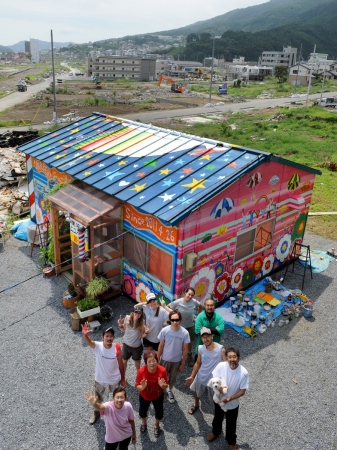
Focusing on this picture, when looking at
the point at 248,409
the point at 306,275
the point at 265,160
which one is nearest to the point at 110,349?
the point at 248,409

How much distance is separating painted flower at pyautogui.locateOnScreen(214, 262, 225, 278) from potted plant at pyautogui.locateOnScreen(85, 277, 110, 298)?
3.05 metres

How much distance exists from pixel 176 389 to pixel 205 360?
5.81 ft

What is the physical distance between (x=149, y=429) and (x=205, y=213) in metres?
4.98

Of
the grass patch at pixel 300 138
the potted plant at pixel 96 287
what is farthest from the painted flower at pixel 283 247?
the potted plant at pixel 96 287

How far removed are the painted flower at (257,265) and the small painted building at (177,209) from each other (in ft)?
0.14

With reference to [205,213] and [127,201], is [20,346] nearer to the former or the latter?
[127,201]

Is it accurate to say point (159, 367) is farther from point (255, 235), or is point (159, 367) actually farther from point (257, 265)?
point (257, 265)

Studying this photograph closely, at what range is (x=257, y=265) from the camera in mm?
12250

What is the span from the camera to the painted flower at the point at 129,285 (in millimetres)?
11193

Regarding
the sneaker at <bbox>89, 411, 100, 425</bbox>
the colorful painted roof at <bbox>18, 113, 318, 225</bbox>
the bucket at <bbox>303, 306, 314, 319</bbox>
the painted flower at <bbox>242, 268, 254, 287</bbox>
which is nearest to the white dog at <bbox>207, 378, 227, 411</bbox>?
the sneaker at <bbox>89, 411, 100, 425</bbox>

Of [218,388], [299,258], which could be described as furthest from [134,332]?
[299,258]

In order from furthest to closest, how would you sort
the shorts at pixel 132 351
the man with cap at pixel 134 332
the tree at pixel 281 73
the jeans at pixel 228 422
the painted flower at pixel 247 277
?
the tree at pixel 281 73 → the painted flower at pixel 247 277 → the shorts at pixel 132 351 → the man with cap at pixel 134 332 → the jeans at pixel 228 422

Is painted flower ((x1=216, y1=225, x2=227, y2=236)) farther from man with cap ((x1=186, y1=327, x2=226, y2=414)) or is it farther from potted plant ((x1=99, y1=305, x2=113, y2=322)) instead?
man with cap ((x1=186, y1=327, x2=226, y2=414))

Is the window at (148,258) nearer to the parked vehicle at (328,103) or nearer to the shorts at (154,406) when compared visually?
the shorts at (154,406)
